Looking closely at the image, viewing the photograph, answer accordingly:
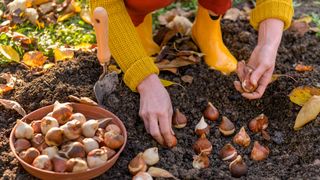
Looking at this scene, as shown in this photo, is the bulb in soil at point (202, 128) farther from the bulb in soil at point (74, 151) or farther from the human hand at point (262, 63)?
the bulb in soil at point (74, 151)

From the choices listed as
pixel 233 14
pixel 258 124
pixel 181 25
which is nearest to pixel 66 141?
pixel 258 124

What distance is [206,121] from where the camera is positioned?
72.7 inches

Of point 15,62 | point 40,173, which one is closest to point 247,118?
point 40,173

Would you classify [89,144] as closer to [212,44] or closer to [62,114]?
[62,114]

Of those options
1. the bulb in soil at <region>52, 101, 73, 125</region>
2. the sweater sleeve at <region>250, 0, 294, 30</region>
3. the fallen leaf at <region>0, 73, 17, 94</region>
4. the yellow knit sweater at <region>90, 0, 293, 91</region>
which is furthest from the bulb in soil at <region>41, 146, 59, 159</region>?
the sweater sleeve at <region>250, 0, 294, 30</region>

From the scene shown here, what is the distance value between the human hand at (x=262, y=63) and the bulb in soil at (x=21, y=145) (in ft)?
2.35

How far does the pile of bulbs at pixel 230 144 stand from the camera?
1.64m

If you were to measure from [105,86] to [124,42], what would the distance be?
0.16 meters

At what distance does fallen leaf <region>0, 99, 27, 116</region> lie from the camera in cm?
177

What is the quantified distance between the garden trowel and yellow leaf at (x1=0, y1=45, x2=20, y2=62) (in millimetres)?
457

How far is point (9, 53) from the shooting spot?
2092mm

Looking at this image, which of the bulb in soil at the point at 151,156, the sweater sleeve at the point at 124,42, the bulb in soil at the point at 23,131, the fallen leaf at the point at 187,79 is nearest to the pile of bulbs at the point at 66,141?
A: the bulb in soil at the point at 23,131

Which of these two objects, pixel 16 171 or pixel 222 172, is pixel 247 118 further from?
pixel 16 171

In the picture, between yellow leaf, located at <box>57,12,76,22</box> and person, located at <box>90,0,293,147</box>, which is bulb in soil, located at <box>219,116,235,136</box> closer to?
person, located at <box>90,0,293,147</box>
